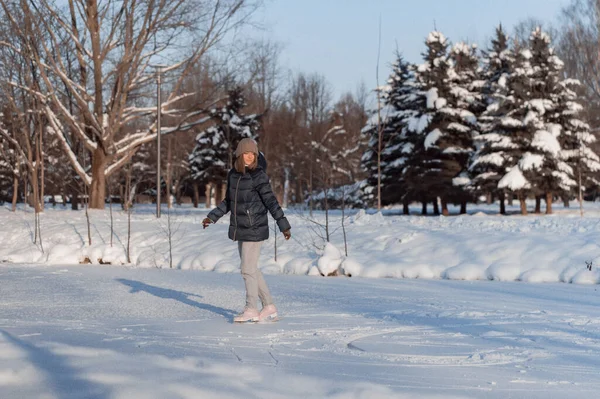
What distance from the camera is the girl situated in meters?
7.14

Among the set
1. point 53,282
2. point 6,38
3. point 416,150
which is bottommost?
point 53,282

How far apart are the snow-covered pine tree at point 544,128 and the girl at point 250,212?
29.5m

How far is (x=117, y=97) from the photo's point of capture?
26.1 m

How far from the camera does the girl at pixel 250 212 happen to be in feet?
23.4

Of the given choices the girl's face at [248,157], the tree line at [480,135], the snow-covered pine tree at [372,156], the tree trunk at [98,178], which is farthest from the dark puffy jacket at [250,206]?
the snow-covered pine tree at [372,156]

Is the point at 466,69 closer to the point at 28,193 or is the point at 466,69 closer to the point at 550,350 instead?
the point at 28,193

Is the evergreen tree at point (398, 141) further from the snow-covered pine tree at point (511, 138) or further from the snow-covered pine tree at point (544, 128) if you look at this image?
the snow-covered pine tree at point (544, 128)

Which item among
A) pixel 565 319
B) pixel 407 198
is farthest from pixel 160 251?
pixel 407 198

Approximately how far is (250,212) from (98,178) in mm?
20907

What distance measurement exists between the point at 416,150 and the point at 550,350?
33.9m

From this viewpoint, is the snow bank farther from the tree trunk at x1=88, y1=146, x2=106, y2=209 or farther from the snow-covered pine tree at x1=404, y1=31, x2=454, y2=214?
the snow-covered pine tree at x1=404, y1=31, x2=454, y2=214

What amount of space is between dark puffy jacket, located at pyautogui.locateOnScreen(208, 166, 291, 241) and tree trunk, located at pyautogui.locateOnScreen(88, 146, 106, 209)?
67.1ft

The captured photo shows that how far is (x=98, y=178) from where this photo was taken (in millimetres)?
26844

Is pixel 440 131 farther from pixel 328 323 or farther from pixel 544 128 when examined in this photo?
pixel 328 323
